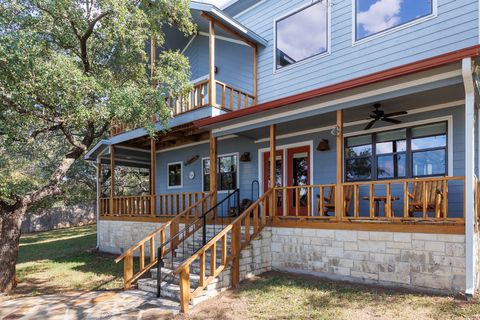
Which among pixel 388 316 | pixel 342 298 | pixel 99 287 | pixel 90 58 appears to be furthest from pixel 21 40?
pixel 388 316

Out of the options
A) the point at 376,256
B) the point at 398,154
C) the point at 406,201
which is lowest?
the point at 376,256

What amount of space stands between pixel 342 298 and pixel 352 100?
332 centimetres

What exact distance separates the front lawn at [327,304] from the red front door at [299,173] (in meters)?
3.25

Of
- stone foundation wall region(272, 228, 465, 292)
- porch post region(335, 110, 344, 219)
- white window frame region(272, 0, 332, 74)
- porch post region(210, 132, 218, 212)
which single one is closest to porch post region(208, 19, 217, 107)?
porch post region(210, 132, 218, 212)

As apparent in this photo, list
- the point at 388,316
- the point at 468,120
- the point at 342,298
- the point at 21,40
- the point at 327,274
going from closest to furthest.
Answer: the point at 388,316, the point at 468,120, the point at 342,298, the point at 21,40, the point at 327,274

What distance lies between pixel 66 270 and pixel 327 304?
24.4 ft

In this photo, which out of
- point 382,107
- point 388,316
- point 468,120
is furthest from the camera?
point 382,107

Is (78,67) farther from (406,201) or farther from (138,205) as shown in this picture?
(406,201)

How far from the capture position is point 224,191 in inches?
435

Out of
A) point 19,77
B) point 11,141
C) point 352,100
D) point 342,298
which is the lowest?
point 342,298

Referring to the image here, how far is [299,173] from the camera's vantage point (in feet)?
30.8

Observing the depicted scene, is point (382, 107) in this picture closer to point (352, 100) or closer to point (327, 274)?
point (352, 100)

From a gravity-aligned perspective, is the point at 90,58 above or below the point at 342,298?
above

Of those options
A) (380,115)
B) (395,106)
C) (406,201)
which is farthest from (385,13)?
(406,201)
